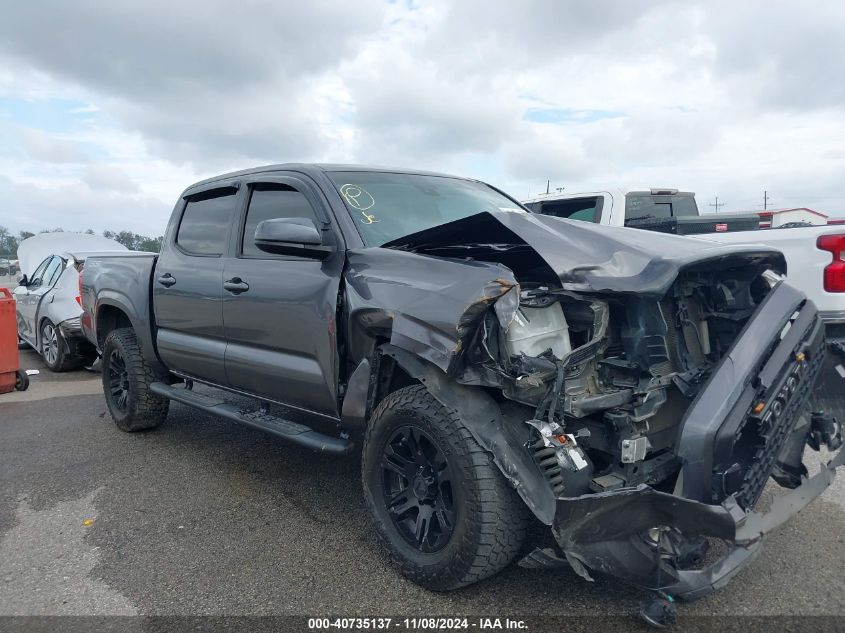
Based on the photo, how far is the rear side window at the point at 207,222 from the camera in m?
4.30

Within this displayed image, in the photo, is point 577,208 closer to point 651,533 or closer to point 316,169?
point 316,169

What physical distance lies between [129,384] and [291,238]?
9.52 ft

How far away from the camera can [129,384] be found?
5211 mm

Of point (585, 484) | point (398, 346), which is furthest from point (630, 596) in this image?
point (398, 346)

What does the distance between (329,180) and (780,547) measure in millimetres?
3088

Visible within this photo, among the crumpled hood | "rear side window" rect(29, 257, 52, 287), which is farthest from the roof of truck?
"rear side window" rect(29, 257, 52, 287)

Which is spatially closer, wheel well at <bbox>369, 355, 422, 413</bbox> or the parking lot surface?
the parking lot surface

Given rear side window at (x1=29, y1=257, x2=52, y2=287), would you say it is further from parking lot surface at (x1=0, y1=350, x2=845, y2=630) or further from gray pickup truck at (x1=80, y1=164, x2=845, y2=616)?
gray pickup truck at (x1=80, y1=164, x2=845, y2=616)

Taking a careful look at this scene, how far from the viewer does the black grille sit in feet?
7.64

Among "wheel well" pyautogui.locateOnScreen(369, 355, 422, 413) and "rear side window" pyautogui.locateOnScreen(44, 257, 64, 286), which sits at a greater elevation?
"rear side window" pyautogui.locateOnScreen(44, 257, 64, 286)

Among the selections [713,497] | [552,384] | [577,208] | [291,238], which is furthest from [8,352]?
[713,497]

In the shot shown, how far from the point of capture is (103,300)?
5.51m

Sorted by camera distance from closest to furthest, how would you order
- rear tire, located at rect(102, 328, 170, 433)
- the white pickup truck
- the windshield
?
1. the windshield
2. the white pickup truck
3. rear tire, located at rect(102, 328, 170, 433)

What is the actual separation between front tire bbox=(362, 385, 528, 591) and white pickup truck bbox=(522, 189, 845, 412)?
192 cm
